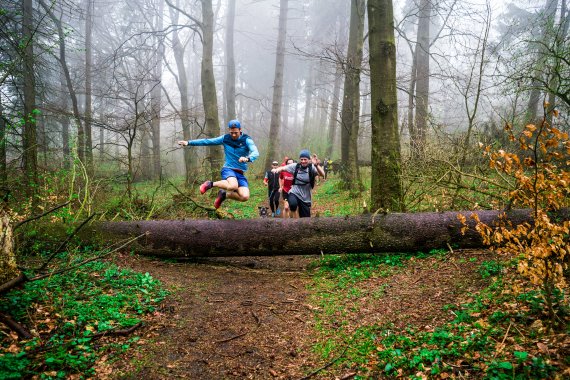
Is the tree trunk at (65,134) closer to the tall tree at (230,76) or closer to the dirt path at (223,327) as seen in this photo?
the dirt path at (223,327)

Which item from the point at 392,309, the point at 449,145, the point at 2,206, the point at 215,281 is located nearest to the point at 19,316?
the point at 2,206

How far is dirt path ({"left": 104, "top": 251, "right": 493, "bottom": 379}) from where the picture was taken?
3.21 metres

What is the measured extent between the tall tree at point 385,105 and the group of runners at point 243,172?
4.80 ft

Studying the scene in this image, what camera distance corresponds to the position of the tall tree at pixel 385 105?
620 centimetres

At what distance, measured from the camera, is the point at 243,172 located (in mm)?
6824

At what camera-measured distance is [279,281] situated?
5477mm

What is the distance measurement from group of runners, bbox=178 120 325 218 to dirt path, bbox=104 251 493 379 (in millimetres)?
1561

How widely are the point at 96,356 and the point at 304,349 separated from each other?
2.00 metres

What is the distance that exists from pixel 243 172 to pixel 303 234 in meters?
1.86

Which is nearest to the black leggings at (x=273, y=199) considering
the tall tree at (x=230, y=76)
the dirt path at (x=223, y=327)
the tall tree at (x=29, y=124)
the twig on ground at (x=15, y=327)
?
the dirt path at (x=223, y=327)

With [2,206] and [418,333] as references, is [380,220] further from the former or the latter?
[2,206]

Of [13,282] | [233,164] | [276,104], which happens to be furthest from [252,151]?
[276,104]

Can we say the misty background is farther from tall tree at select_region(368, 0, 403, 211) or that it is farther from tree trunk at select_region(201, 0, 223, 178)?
tall tree at select_region(368, 0, 403, 211)

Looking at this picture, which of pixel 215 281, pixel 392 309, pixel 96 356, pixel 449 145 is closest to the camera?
pixel 96 356
